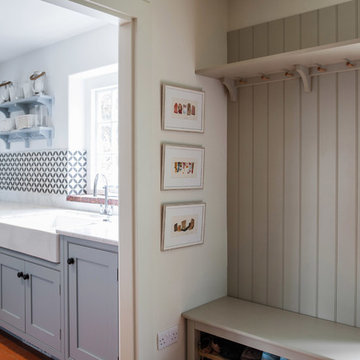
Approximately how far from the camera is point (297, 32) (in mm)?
2262

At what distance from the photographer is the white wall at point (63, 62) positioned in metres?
3.33

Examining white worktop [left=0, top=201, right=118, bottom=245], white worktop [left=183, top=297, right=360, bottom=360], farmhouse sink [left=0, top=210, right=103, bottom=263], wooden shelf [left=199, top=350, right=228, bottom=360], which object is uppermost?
white worktop [left=0, top=201, right=118, bottom=245]

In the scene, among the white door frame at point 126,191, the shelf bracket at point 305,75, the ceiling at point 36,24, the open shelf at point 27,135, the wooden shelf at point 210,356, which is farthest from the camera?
the open shelf at point 27,135

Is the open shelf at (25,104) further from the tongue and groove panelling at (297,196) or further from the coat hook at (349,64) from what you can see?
the coat hook at (349,64)

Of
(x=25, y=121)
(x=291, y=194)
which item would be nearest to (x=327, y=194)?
(x=291, y=194)

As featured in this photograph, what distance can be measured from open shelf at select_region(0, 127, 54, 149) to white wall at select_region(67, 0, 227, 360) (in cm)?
192

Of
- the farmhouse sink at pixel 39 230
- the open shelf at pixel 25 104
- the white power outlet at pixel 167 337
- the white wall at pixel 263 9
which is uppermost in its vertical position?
the white wall at pixel 263 9

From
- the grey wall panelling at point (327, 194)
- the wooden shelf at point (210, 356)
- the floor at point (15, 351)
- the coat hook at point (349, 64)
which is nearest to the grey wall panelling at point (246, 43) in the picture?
the grey wall panelling at point (327, 194)

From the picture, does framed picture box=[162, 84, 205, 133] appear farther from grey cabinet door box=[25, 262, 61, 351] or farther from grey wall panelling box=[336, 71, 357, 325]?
grey cabinet door box=[25, 262, 61, 351]

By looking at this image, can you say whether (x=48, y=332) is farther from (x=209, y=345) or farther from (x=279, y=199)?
(x=279, y=199)

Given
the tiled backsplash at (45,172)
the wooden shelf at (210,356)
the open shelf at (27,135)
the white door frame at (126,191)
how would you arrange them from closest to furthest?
the white door frame at (126,191) → the wooden shelf at (210,356) → the tiled backsplash at (45,172) → the open shelf at (27,135)

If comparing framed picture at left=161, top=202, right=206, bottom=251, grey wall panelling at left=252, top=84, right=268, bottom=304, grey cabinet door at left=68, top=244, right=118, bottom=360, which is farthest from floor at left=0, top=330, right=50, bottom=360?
grey wall panelling at left=252, top=84, right=268, bottom=304

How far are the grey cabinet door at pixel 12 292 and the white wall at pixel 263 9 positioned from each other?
6.91ft

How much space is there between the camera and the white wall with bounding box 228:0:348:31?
2.21m
